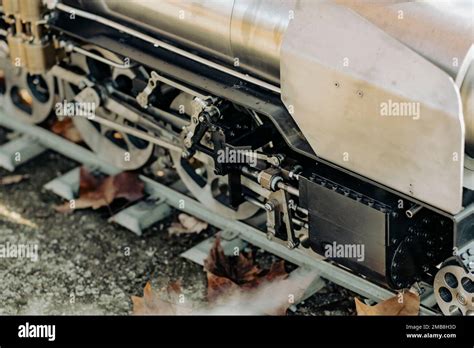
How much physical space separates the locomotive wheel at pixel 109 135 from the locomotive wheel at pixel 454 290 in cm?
203

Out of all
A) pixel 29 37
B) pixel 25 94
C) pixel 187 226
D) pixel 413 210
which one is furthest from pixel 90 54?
pixel 413 210

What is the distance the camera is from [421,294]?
17.7 ft

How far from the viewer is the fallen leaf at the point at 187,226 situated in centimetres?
627

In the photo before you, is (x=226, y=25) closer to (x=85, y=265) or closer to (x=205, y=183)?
(x=205, y=183)

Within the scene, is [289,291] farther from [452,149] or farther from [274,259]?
[452,149]

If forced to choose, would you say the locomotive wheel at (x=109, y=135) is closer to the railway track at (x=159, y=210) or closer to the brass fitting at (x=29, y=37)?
the railway track at (x=159, y=210)

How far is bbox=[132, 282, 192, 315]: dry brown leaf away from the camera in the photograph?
556 centimetres

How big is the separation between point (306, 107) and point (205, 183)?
4.75 feet

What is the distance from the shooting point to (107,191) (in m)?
6.57

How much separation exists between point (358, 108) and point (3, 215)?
2720 millimetres

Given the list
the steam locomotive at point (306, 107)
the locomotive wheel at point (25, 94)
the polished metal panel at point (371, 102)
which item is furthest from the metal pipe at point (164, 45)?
the locomotive wheel at point (25, 94)

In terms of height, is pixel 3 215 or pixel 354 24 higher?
pixel 354 24

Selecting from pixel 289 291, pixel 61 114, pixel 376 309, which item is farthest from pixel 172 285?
pixel 61 114

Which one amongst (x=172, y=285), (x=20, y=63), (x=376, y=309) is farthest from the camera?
(x=20, y=63)
